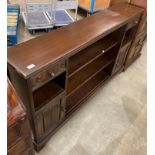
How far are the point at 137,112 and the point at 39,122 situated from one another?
127cm

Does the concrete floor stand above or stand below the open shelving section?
below

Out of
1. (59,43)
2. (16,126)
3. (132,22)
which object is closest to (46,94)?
(59,43)

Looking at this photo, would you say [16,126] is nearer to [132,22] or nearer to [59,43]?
[59,43]

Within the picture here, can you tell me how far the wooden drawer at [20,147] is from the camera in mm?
802

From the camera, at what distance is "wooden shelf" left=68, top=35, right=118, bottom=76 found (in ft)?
4.85

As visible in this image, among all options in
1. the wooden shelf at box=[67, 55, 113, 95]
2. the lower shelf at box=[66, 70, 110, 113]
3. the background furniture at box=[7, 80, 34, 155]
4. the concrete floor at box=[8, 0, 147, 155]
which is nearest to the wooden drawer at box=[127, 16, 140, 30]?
the wooden shelf at box=[67, 55, 113, 95]

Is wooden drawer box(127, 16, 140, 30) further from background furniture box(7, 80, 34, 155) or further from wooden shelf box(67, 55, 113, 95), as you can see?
background furniture box(7, 80, 34, 155)

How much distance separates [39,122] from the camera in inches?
49.9

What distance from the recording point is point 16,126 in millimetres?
714

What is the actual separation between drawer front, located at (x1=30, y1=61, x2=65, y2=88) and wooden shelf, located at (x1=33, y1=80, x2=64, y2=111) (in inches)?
9.0

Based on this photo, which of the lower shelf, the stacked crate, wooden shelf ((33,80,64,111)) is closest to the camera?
wooden shelf ((33,80,64,111))
